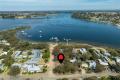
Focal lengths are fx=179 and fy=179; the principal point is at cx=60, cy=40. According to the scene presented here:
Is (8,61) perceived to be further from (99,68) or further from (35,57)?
(99,68)

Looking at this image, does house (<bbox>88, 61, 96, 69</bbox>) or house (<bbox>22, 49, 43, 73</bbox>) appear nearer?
house (<bbox>22, 49, 43, 73</bbox>)

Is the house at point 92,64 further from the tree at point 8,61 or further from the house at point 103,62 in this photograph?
the tree at point 8,61

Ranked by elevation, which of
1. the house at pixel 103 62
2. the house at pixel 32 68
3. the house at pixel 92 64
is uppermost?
the house at pixel 92 64

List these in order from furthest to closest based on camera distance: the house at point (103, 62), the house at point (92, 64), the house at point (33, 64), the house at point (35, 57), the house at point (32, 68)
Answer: the house at point (35, 57) < the house at point (103, 62) < the house at point (92, 64) < the house at point (33, 64) < the house at point (32, 68)

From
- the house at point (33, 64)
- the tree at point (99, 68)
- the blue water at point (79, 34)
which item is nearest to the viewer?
the tree at point (99, 68)

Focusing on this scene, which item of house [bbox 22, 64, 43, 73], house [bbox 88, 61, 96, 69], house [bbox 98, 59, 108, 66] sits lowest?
house [bbox 22, 64, 43, 73]

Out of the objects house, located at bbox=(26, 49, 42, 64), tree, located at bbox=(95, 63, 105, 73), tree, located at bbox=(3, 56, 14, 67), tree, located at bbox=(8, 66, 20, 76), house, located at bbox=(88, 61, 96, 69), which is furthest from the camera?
house, located at bbox=(26, 49, 42, 64)

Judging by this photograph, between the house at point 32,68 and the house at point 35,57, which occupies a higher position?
the house at point 35,57

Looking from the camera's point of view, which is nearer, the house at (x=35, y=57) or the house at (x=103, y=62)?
the house at (x=103, y=62)

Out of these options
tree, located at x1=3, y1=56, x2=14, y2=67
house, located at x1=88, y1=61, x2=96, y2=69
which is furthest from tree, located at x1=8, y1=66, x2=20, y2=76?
house, located at x1=88, y1=61, x2=96, y2=69

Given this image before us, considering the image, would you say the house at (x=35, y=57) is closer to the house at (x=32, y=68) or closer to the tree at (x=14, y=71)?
the house at (x=32, y=68)

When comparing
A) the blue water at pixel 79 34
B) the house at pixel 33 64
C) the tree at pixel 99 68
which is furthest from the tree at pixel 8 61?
the blue water at pixel 79 34

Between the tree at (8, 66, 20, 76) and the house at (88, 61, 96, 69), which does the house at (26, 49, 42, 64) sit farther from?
the house at (88, 61, 96, 69)
